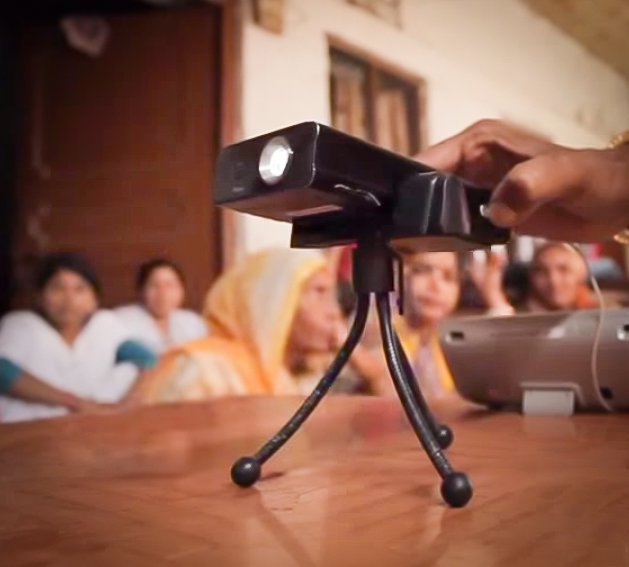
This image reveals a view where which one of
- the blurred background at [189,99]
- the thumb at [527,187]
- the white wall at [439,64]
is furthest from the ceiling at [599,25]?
the thumb at [527,187]

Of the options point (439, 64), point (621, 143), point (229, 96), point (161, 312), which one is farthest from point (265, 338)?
point (621, 143)

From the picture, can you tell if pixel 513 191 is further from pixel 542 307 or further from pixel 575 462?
pixel 542 307

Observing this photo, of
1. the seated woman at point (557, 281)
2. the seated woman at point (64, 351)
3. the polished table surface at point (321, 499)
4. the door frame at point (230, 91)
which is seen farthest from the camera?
the door frame at point (230, 91)

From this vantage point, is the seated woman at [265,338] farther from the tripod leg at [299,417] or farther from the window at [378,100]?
the tripod leg at [299,417]

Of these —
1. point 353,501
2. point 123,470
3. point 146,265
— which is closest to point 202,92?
point 146,265

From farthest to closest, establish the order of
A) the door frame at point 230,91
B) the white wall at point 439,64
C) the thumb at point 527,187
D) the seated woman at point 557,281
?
the door frame at point 230,91, the seated woman at point 557,281, the white wall at point 439,64, the thumb at point 527,187

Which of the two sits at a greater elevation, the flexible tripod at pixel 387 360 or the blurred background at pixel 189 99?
the blurred background at pixel 189 99

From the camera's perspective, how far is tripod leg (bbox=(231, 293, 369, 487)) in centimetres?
45

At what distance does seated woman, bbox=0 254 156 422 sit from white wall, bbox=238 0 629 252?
35 centimetres

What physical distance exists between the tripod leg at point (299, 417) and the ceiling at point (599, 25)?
84cm

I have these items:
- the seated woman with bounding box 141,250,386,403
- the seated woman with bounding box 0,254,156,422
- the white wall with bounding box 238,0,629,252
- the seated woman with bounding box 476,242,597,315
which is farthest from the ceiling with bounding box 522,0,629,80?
the seated woman with bounding box 0,254,156,422

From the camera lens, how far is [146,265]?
168 cm

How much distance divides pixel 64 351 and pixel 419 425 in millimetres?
1177

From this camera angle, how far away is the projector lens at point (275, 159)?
15.6 inches
